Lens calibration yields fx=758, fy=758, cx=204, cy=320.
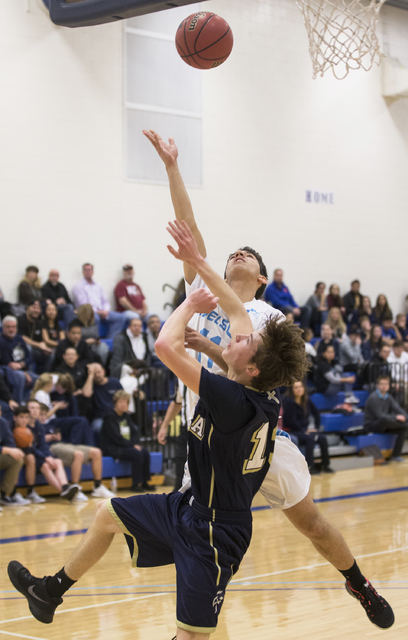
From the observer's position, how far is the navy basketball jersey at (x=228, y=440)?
9.62 feet

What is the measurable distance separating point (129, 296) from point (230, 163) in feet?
11.2

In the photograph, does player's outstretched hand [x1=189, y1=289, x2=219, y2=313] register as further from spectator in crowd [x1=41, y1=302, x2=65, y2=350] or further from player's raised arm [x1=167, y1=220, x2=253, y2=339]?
spectator in crowd [x1=41, y1=302, x2=65, y2=350]

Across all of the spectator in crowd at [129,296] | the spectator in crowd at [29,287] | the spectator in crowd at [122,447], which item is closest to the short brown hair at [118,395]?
the spectator in crowd at [122,447]

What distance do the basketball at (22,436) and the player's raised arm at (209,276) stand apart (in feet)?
18.1

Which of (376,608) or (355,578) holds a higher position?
(355,578)

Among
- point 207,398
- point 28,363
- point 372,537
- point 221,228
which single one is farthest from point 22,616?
point 221,228

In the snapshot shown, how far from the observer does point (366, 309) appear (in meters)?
14.7

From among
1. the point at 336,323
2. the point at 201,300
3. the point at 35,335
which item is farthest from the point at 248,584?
the point at 336,323

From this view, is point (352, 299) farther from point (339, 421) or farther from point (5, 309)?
point (5, 309)

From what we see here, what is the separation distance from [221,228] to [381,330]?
12.1 feet

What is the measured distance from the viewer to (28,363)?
9.97m

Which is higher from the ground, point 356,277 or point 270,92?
point 270,92

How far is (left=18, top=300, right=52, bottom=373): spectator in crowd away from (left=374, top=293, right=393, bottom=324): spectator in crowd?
7.19 metres

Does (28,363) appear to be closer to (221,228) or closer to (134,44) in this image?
(221,228)
